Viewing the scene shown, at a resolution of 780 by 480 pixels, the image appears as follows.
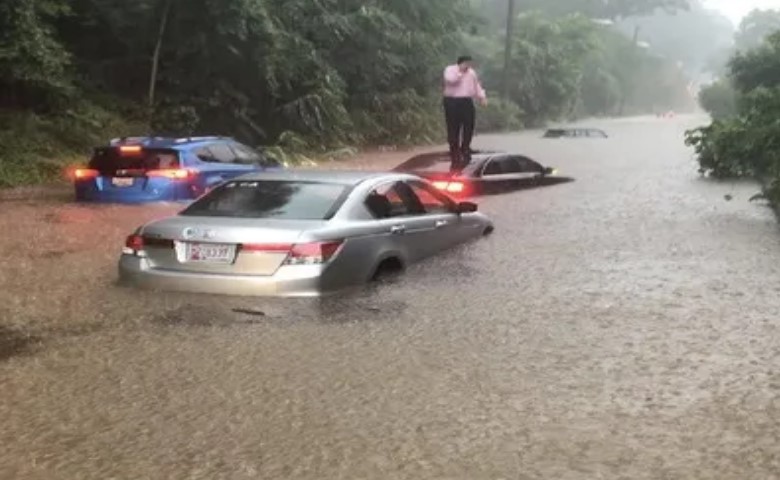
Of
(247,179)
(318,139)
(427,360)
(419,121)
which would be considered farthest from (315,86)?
(427,360)

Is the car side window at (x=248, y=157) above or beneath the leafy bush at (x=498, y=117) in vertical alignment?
above

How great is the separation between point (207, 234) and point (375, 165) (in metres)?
18.2

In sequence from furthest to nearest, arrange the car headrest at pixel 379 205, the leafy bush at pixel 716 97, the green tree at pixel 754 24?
the green tree at pixel 754 24 → the leafy bush at pixel 716 97 → the car headrest at pixel 379 205

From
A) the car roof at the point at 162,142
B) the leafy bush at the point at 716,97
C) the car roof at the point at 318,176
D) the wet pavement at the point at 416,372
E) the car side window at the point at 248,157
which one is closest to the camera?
the wet pavement at the point at 416,372

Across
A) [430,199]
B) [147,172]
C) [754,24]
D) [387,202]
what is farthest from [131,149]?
[754,24]

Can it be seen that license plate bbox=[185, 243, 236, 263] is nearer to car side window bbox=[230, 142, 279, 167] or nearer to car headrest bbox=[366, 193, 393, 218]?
car headrest bbox=[366, 193, 393, 218]

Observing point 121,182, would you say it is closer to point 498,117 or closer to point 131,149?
point 131,149

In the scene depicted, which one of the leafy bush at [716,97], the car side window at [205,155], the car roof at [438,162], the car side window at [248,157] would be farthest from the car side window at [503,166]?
the leafy bush at [716,97]

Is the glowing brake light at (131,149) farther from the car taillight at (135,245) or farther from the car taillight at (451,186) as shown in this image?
the car taillight at (135,245)

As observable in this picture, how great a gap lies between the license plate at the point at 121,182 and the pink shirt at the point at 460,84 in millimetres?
4660

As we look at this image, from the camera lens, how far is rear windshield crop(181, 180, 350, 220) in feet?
26.8

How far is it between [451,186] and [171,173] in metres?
4.17

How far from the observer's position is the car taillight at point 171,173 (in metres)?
13.9

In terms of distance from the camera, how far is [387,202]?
8.98 metres
